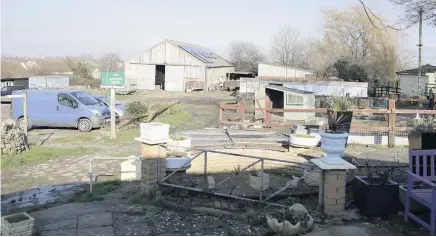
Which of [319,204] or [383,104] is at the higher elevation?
[383,104]

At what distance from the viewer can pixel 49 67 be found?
7181 cm

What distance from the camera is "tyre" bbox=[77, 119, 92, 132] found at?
747 inches

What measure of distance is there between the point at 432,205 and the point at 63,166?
950 centimetres

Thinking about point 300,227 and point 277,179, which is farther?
point 277,179

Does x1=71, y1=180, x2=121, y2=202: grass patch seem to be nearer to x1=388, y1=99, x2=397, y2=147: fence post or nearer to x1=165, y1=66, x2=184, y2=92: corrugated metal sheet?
x1=388, y1=99, x2=397, y2=147: fence post

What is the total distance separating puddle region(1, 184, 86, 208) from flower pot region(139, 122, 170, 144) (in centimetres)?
241

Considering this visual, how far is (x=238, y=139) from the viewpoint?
1288 centimetres

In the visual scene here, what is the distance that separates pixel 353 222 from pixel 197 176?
3660mm

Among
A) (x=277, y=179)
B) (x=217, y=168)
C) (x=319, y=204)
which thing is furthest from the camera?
(x=217, y=168)

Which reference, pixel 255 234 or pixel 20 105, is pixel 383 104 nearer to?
pixel 20 105

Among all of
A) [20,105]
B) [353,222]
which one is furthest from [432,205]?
[20,105]

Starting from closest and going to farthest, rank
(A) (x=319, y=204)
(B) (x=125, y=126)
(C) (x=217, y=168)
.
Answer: (A) (x=319, y=204), (C) (x=217, y=168), (B) (x=125, y=126)

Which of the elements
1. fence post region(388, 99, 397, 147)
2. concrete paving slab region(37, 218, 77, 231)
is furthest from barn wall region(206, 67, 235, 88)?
concrete paving slab region(37, 218, 77, 231)

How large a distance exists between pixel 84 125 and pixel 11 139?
5710 mm
